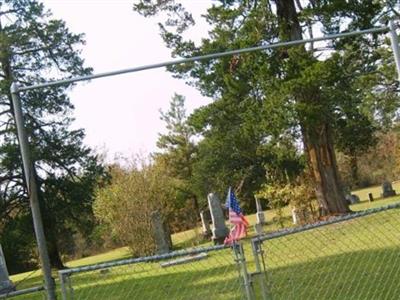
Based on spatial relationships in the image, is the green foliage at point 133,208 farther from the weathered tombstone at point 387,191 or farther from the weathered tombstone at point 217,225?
the weathered tombstone at point 387,191

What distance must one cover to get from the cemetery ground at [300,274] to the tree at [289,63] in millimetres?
4193

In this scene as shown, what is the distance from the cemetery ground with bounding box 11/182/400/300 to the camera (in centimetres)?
848

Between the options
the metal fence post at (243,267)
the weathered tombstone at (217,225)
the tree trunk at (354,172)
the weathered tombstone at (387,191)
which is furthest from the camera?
the tree trunk at (354,172)

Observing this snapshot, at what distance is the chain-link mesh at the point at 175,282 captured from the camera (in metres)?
10.1

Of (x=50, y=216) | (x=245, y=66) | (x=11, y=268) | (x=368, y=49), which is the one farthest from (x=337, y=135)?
(x=11, y=268)

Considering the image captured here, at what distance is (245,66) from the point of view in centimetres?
1956

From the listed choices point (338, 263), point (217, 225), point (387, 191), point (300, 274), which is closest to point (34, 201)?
point (300, 274)

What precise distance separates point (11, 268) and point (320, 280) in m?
29.8

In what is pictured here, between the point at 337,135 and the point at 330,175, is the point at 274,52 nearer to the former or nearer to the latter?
the point at 330,175

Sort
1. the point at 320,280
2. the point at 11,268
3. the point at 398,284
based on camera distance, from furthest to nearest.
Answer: the point at 11,268
the point at 320,280
the point at 398,284

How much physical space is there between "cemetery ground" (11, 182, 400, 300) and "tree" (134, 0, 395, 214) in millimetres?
4193

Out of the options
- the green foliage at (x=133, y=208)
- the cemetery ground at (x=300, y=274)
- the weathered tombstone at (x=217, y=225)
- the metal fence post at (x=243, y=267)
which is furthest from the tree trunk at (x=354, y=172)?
the metal fence post at (x=243, y=267)

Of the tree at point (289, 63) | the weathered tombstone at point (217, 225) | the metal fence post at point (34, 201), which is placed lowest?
the weathered tombstone at point (217, 225)

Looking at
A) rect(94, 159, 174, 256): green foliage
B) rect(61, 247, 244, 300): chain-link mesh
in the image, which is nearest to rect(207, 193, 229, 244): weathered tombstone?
rect(94, 159, 174, 256): green foliage
